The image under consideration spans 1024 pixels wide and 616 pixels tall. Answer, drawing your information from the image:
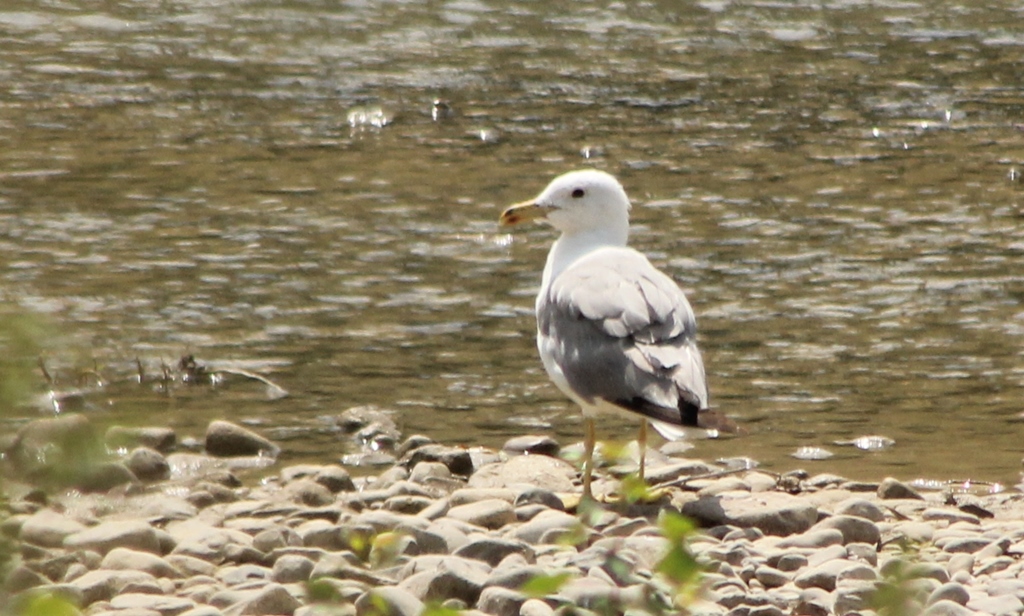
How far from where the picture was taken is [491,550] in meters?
4.91

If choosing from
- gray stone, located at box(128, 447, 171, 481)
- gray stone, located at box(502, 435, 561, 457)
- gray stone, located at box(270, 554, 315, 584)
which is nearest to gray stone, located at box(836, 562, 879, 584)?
gray stone, located at box(270, 554, 315, 584)

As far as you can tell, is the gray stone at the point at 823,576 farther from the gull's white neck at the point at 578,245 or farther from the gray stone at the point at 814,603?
the gull's white neck at the point at 578,245

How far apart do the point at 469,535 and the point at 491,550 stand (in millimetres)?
317

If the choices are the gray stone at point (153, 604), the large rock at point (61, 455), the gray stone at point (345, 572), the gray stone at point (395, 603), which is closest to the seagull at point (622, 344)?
the gray stone at point (345, 572)

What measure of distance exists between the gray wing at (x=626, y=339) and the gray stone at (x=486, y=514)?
473mm

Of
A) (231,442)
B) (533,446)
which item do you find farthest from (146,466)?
(533,446)

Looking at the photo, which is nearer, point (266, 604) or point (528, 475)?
point (266, 604)

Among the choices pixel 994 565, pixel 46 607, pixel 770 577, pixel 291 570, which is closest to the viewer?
pixel 46 607

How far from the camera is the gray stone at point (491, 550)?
490cm

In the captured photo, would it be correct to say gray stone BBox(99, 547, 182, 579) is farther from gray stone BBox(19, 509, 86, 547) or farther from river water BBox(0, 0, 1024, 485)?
river water BBox(0, 0, 1024, 485)

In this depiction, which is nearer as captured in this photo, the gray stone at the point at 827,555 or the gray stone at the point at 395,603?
the gray stone at the point at 395,603

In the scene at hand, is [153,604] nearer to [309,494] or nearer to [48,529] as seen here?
[48,529]

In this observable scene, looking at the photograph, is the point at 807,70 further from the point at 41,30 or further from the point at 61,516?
the point at 61,516

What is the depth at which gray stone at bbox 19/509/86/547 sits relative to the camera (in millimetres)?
5086
